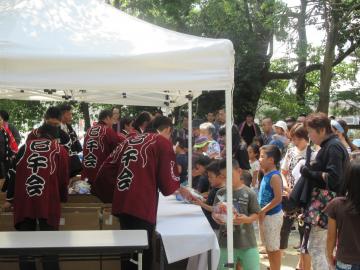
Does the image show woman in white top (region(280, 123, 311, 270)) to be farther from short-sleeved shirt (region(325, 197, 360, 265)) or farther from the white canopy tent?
short-sleeved shirt (region(325, 197, 360, 265))

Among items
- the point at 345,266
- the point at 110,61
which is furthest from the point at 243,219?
the point at 110,61

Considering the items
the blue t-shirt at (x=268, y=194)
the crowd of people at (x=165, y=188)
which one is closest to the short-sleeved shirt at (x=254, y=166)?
the blue t-shirt at (x=268, y=194)

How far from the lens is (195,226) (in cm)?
400

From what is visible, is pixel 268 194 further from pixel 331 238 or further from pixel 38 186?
pixel 38 186

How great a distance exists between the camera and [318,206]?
3.93 metres

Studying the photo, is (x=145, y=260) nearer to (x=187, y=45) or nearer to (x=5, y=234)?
(x=5, y=234)

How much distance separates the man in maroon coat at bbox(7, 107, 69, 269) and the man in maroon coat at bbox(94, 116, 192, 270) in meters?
0.53

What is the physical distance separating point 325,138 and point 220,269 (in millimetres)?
1458

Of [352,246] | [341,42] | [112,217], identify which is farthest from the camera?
[341,42]

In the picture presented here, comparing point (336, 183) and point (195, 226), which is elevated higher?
point (336, 183)

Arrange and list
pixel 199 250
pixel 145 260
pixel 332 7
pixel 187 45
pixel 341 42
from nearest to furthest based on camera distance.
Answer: pixel 187 45 < pixel 199 250 < pixel 145 260 < pixel 332 7 < pixel 341 42

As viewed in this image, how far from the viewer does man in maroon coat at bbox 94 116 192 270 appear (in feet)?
12.6

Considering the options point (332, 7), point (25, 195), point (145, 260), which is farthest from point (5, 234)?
point (332, 7)

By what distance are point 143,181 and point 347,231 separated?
1642mm
